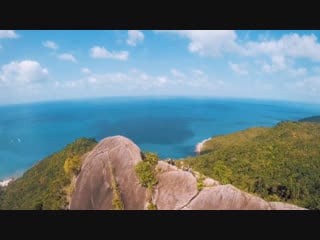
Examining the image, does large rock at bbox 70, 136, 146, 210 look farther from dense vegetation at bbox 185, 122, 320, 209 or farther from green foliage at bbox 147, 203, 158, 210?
dense vegetation at bbox 185, 122, 320, 209

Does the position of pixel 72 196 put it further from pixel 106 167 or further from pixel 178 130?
pixel 178 130

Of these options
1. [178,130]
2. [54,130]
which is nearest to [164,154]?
[178,130]

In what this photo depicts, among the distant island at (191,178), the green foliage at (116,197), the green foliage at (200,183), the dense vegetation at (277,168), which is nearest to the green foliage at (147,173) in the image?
the distant island at (191,178)

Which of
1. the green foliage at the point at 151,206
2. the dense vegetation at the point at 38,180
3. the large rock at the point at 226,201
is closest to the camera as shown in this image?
the large rock at the point at 226,201

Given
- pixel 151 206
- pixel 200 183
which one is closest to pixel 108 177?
pixel 151 206

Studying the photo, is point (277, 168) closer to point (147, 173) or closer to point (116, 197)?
point (147, 173)

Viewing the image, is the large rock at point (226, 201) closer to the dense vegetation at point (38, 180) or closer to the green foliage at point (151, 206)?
the green foliage at point (151, 206)
